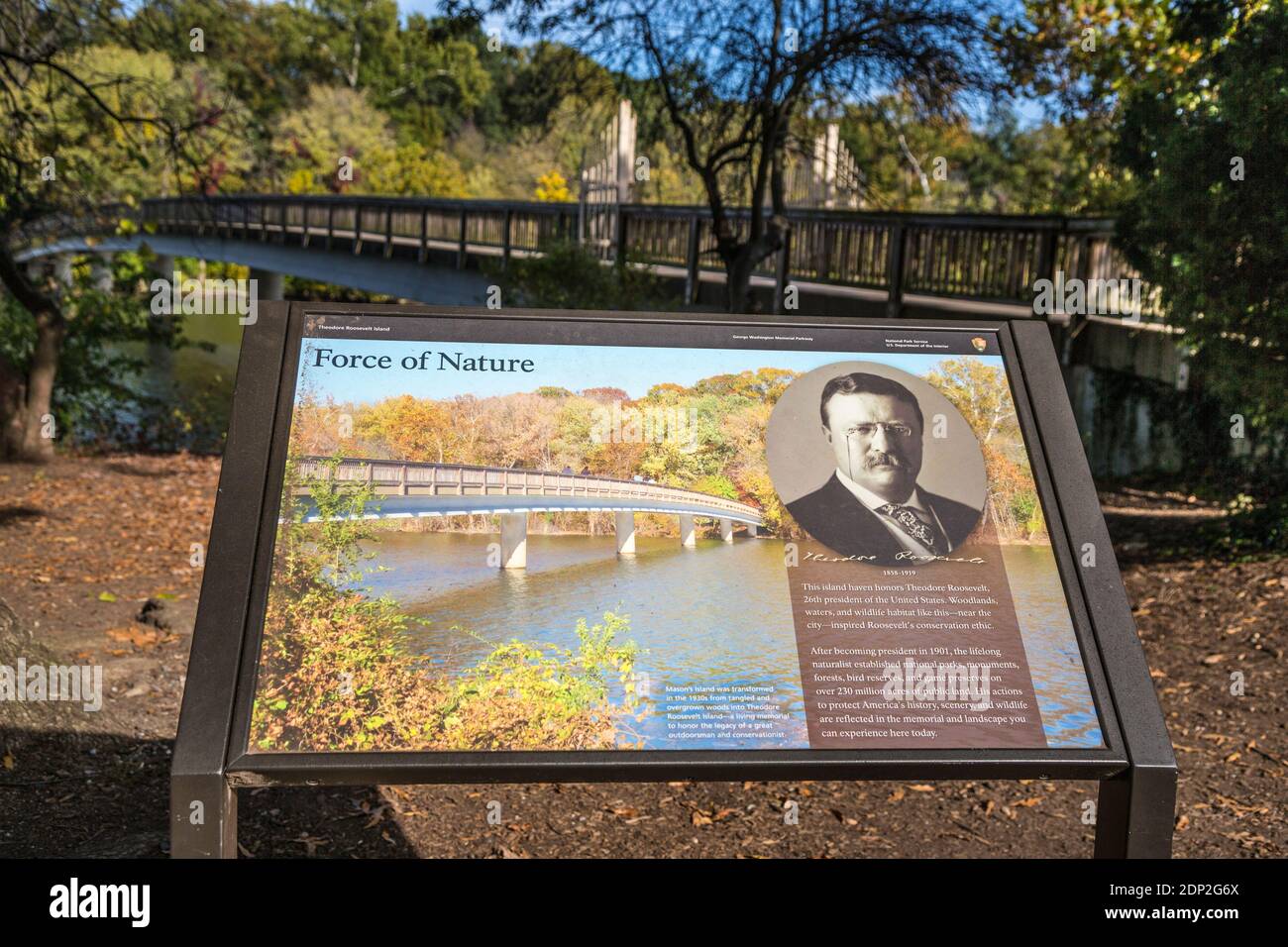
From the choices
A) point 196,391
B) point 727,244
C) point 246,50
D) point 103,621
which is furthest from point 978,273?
point 196,391

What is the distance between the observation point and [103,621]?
8.37m

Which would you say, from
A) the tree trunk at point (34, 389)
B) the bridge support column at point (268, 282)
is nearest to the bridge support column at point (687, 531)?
the tree trunk at point (34, 389)

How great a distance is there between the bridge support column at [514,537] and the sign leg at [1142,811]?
1810 millimetres

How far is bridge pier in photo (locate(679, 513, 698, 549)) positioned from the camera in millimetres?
3906

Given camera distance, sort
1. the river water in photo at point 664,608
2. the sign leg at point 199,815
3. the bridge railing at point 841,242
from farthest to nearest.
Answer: the bridge railing at point 841,242, the river water in photo at point 664,608, the sign leg at point 199,815

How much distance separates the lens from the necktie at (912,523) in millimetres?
3795

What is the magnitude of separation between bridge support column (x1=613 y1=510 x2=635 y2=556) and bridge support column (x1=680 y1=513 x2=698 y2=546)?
152 millimetres

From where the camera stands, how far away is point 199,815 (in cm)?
318

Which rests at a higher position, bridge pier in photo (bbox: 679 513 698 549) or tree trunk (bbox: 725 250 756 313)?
tree trunk (bbox: 725 250 756 313)

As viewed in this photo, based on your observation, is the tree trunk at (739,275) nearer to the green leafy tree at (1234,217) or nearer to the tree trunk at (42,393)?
the green leafy tree at (1234,217)

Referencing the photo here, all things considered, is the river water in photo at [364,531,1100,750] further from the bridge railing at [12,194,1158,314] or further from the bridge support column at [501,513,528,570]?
the bridge railing at [12,194,1158,314]

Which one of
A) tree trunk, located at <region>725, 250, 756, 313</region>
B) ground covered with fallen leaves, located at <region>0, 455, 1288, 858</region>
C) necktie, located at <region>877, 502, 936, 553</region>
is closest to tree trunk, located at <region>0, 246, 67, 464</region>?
ground covered with fallen leaves, located at <region>0, 455, 1288, 858</region>

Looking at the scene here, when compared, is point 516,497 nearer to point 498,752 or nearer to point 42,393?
point 498,752

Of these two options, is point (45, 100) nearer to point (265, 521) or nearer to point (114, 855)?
point (114, 855)
